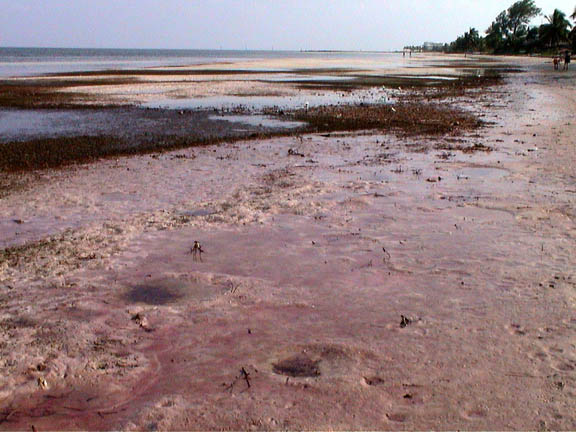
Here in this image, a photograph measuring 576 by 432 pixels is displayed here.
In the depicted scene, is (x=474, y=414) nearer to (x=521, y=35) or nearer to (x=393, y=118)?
(x=393, y=118)

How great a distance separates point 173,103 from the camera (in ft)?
83.5

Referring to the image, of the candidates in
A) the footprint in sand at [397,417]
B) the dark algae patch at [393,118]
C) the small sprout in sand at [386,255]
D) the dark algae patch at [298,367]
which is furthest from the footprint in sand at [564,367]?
the dark algae patch at [393,118]

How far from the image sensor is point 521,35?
13012 centimetres

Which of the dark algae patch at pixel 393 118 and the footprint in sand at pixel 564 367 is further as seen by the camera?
the dark algae patch at pixel 393 118

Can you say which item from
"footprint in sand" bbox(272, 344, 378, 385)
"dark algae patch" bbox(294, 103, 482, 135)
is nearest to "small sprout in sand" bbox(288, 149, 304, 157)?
"dark algae patch" bbox(294, 103, 482, 135)

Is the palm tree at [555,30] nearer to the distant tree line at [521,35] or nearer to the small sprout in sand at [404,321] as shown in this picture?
the distant tree line at [521,35]

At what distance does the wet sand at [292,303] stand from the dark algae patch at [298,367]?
2cm

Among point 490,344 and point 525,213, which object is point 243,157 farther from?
point 490,344

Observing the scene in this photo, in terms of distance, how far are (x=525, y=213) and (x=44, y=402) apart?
23.2 ft

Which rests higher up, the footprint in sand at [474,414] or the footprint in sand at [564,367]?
the footprint in sand at [564,367]

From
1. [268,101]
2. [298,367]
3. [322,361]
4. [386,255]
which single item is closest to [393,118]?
[268,101]

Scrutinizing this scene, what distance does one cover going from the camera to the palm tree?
3374 inches

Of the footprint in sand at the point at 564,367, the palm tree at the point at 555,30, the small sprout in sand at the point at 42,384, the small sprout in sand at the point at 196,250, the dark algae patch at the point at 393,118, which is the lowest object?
the small sprout in sand at the point at 42,384

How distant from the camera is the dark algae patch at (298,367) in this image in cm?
419
